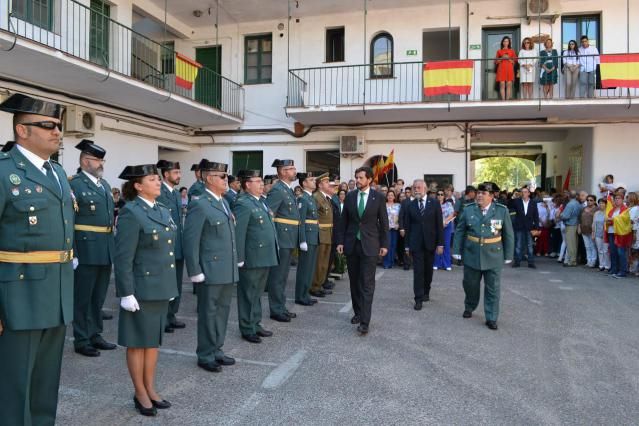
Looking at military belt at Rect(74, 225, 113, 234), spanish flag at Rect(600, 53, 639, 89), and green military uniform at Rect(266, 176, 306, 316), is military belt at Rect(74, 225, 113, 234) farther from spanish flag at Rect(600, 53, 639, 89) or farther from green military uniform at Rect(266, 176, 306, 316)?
spanish flag at Rect(600, 53, 639, 89)

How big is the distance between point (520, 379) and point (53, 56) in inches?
390

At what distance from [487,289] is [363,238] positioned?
73.8 inches

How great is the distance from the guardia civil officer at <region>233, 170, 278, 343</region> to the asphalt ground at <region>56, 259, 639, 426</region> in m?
0.32

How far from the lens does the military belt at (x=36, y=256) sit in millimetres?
2914

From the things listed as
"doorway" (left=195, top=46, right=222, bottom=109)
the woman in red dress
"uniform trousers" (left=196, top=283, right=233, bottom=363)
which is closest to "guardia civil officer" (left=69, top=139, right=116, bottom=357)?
"uniform trousers" (left=196, top=283, right=233, bottom=363)

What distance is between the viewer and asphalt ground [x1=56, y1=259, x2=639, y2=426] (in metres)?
3.93

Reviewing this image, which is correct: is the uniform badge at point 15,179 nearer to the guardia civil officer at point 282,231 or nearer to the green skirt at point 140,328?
the green skirt at point 140,328

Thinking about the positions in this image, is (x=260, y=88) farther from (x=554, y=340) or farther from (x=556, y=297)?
(x=554, y=340)

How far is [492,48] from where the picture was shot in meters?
16.1

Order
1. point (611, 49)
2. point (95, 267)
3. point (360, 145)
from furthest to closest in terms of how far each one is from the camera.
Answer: point (360, 145) → point (611, 49) → point (95, 267)

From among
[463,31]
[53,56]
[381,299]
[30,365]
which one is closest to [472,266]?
[381,299]

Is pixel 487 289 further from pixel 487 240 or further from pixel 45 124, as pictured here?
pixel 45 124

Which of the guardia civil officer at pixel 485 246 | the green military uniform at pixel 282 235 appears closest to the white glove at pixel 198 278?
the green military uniform at pixel 282 235

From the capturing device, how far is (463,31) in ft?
52.5
